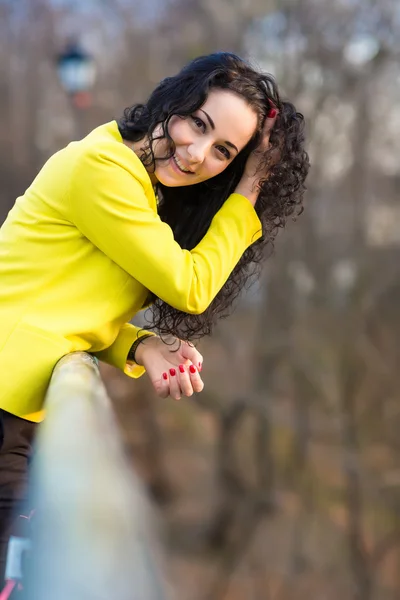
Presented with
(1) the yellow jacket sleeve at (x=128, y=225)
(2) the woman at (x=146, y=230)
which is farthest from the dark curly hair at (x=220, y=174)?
(1) the yellow jacket sleeve at (x=128, y=225)

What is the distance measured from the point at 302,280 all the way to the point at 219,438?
2.20 meters

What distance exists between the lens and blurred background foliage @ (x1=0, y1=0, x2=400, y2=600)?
11609 millimetres

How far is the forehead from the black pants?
27.1 inches

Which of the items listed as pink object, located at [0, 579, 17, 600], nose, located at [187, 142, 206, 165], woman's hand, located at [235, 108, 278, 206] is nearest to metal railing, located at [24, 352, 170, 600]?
pink object, located at [0, 579, 17, 600]

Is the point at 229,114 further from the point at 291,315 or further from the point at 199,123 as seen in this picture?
the point at 291,315

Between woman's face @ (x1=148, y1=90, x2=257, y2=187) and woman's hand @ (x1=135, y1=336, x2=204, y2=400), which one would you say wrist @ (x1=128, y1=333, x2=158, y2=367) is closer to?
woman's hand @ (x1=135, y1=336, x2=204, y2=400)

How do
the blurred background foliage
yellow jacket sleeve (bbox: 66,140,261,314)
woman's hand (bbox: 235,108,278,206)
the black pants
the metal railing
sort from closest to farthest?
1. the metal railing
2. the black pants
3. yellow jacket sleeve (bbox: 66,140,261,314)
4. woman's hand (bbox: 235,108,278,206)
5. the blurred background foliage

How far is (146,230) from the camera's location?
6.17ft

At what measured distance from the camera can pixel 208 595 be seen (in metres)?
11.8

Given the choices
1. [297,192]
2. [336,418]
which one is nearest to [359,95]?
[336,418]

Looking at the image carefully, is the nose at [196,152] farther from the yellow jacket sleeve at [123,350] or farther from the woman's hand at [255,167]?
the yellow jacket sleeve at [123,350]

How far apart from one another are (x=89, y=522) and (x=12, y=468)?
0.87 meters

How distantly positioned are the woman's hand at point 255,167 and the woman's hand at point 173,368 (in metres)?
0.36

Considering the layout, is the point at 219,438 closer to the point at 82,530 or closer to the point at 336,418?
the point at 336,418
